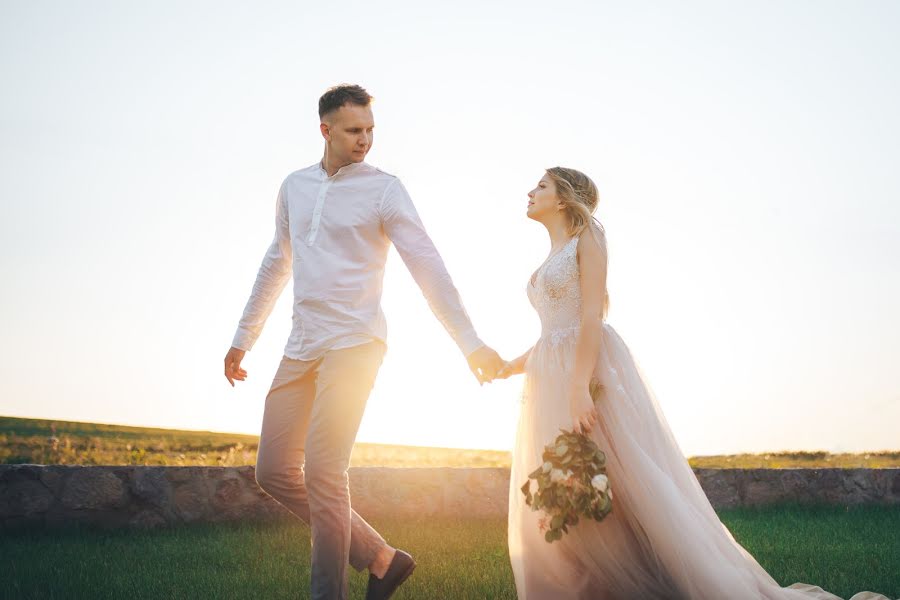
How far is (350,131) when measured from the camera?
436 cm

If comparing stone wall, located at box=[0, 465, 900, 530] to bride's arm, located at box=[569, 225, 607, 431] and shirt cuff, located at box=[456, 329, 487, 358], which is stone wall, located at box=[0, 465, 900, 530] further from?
bride's arm, located at box=[569, 225, 607, 431]

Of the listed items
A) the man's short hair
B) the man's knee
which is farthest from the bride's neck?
the man's knee

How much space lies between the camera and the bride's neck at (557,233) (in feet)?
15.2

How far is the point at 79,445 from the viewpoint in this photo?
8273 mm

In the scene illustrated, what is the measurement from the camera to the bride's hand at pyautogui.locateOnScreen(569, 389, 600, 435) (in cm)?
418

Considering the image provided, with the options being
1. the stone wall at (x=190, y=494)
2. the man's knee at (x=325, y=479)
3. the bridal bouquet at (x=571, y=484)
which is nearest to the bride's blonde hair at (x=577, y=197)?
the bridal bouquet at (x=571, y=484)

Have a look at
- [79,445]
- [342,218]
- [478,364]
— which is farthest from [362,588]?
[79,445]

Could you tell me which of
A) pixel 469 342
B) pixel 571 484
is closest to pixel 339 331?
pixel 469 342

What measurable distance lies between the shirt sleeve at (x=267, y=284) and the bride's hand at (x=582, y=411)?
175 cm

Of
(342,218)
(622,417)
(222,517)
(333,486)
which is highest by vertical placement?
(342,218)

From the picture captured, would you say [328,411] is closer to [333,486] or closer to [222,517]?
[333,486]

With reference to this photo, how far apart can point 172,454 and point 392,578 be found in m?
4.60

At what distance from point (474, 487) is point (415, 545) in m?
1.66

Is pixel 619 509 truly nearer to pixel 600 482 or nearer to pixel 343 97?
pixel 600 482
